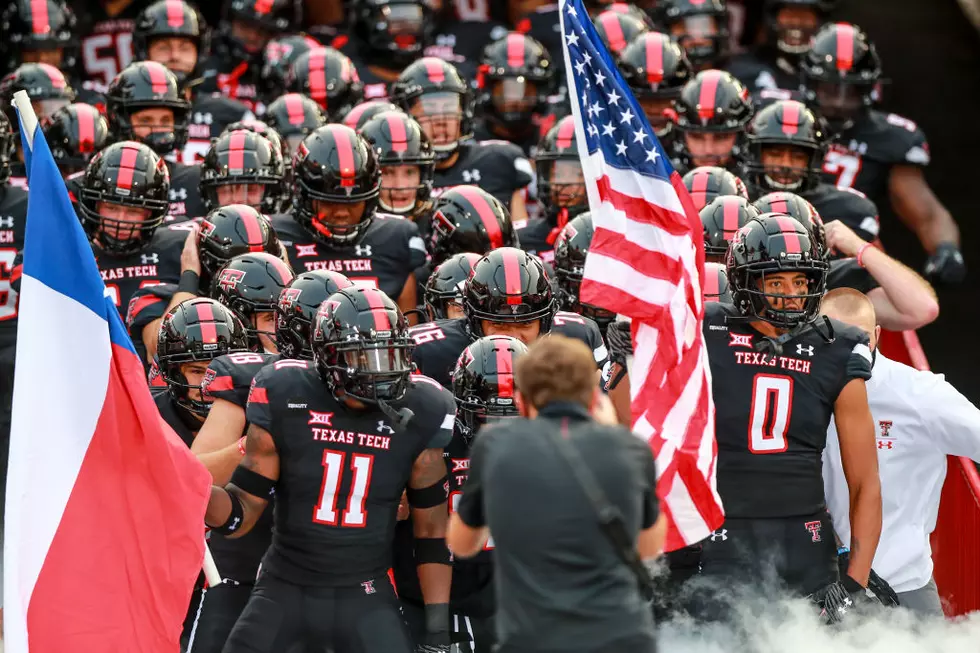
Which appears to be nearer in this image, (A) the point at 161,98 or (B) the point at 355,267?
(B) the point at 355,267

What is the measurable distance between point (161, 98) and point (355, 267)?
2258mm

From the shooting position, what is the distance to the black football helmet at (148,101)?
1010 centimetres

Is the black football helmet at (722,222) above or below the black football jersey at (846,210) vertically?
above

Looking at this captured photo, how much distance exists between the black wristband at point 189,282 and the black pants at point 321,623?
2.41 meters

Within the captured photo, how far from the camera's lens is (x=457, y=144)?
10.3 metres

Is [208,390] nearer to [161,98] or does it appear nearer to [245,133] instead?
[245,133]

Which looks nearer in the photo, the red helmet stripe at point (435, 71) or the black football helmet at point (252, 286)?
the black football helmet at point (252, 286)

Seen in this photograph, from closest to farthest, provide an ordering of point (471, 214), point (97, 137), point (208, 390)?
1. point (208, 390)
2. point (471, 214)
3. point (97, 137)

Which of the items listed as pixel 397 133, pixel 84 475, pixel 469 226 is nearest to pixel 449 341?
pixel 469 226

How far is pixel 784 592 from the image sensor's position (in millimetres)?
6391

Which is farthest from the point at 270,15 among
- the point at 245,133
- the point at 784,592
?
the point at 784,592

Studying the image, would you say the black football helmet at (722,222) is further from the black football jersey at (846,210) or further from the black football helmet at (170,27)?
the black football helmet at (170,27)

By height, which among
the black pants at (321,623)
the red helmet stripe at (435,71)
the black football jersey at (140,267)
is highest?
the red helmet stripe at (435,71)

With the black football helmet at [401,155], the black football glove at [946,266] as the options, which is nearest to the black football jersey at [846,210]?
the black football glove at [946,266]
